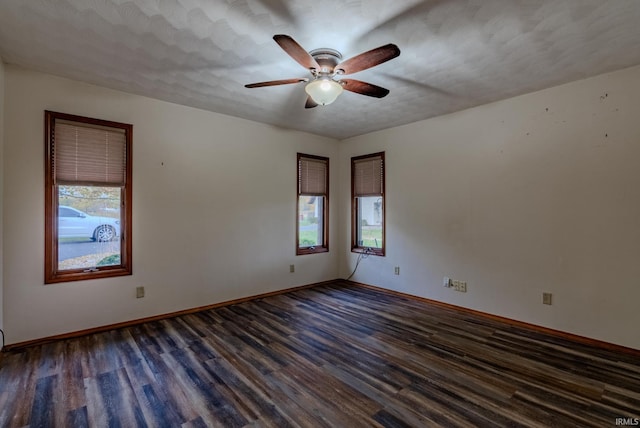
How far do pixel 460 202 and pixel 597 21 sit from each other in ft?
7.32

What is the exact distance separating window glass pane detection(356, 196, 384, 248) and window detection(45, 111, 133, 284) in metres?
3.49

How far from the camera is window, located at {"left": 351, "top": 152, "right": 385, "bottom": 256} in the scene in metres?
4.98

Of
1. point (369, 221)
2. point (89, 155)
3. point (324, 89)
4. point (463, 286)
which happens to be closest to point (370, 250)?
point (369, 221)

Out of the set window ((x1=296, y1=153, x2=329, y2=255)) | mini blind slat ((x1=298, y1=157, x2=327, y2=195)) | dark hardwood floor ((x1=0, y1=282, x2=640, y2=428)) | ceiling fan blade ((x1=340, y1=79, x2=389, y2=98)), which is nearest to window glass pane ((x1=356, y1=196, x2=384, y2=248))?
window ((x1=296, y1=153, x2=329, y2=255))

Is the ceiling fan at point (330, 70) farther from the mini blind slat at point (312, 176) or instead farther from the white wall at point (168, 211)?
the mini blind slat at point (312, 176)

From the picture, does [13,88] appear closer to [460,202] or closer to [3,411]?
[3,411]

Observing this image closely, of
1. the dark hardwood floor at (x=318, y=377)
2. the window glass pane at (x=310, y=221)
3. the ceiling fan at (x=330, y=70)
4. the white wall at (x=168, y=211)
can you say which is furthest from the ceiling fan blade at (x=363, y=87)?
the window glass pane at (x=310, y=221)

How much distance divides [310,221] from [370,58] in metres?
3.44

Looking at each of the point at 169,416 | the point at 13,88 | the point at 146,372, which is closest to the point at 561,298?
the point at 169,416

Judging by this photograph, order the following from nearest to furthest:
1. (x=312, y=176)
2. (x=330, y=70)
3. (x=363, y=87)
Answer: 1. (x=330, y=70)
2. (x=363, y=87)
3. (x=312, y=176)

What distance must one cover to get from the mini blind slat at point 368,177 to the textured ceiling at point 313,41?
1640mm

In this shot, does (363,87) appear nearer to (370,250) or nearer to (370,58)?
(370,58)

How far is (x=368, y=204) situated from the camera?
5273 millimetres

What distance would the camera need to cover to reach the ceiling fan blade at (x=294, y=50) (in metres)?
1.89
